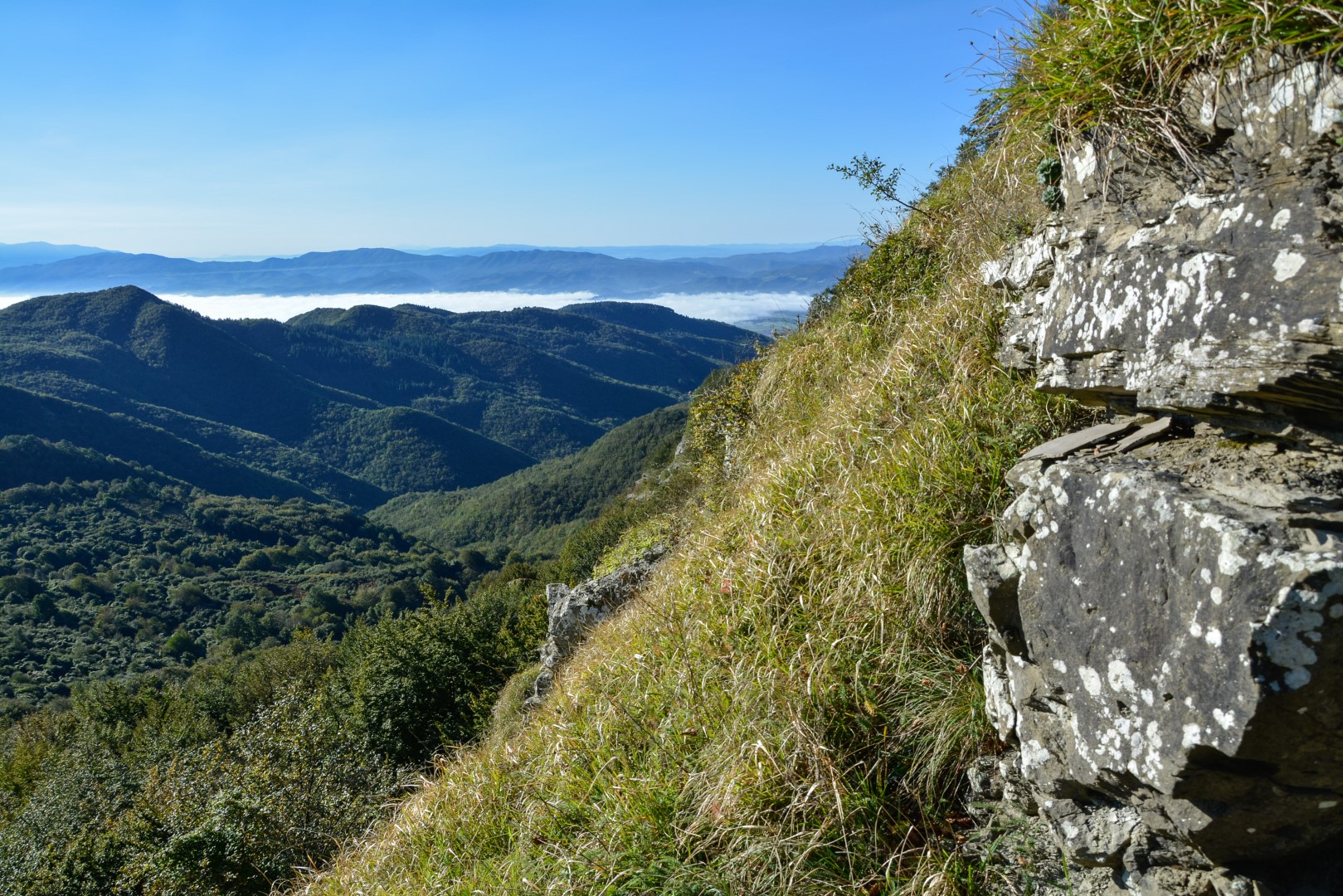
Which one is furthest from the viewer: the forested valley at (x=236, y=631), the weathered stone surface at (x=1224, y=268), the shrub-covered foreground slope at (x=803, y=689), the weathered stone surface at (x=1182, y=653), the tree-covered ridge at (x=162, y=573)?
the tree-covered ridge at (x=162, y=573)

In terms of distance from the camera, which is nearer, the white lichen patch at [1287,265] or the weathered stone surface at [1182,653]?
the weathered stone surface at [1182,653]

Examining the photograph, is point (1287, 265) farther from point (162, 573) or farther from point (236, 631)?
point (162, 573)

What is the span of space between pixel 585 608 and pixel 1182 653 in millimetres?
8806

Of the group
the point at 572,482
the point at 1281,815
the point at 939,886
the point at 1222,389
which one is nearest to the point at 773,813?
the point at 939,886

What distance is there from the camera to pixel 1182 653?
2.50m

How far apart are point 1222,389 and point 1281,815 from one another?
1375 mm

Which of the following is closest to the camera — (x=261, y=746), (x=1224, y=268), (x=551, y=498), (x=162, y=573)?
(x=1224, y=268)

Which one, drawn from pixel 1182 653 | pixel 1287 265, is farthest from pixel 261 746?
pixel 1287 265

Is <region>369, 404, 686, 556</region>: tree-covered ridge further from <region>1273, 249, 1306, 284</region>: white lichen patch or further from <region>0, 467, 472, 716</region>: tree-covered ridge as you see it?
<region>1273, 249, 1306, 284</region>: white lichen patch

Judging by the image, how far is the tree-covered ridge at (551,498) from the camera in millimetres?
115938

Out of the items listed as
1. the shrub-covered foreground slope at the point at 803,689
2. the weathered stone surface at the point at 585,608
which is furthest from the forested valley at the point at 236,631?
the shrub-covered foreground slope at the point at 803,689

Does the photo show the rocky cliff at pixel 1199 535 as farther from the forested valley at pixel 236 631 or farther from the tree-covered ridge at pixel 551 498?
the tree-covered ridge at pixel 551 498

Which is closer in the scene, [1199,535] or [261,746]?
[1199,535]

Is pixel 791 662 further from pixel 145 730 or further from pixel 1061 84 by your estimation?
pixel 145 730
